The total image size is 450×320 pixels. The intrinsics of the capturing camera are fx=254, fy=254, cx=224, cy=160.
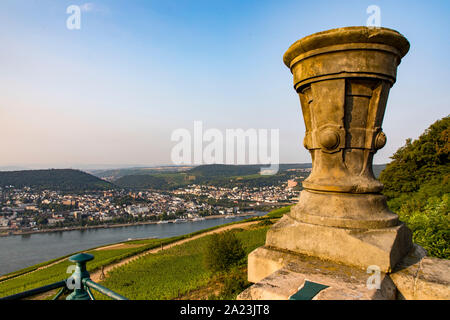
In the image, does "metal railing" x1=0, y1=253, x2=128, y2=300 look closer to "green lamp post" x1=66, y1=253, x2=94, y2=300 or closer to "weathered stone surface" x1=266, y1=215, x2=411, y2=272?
"green lamp post" x1=66, y1=253, x2=94, y2=300

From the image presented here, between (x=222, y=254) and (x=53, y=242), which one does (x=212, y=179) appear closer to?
(x=53, y=242)

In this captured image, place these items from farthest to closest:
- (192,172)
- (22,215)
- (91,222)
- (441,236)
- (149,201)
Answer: (192,172) → (149,201) → (22,215) → (91,222) → (441,236)

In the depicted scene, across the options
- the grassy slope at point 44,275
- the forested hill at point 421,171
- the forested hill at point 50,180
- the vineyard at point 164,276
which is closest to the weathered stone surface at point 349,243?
the vineyard at point 164,276

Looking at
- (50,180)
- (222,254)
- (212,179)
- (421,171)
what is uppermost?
(421,171)

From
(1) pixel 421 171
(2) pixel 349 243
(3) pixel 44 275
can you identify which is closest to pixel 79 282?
(2) pixel 349 243
